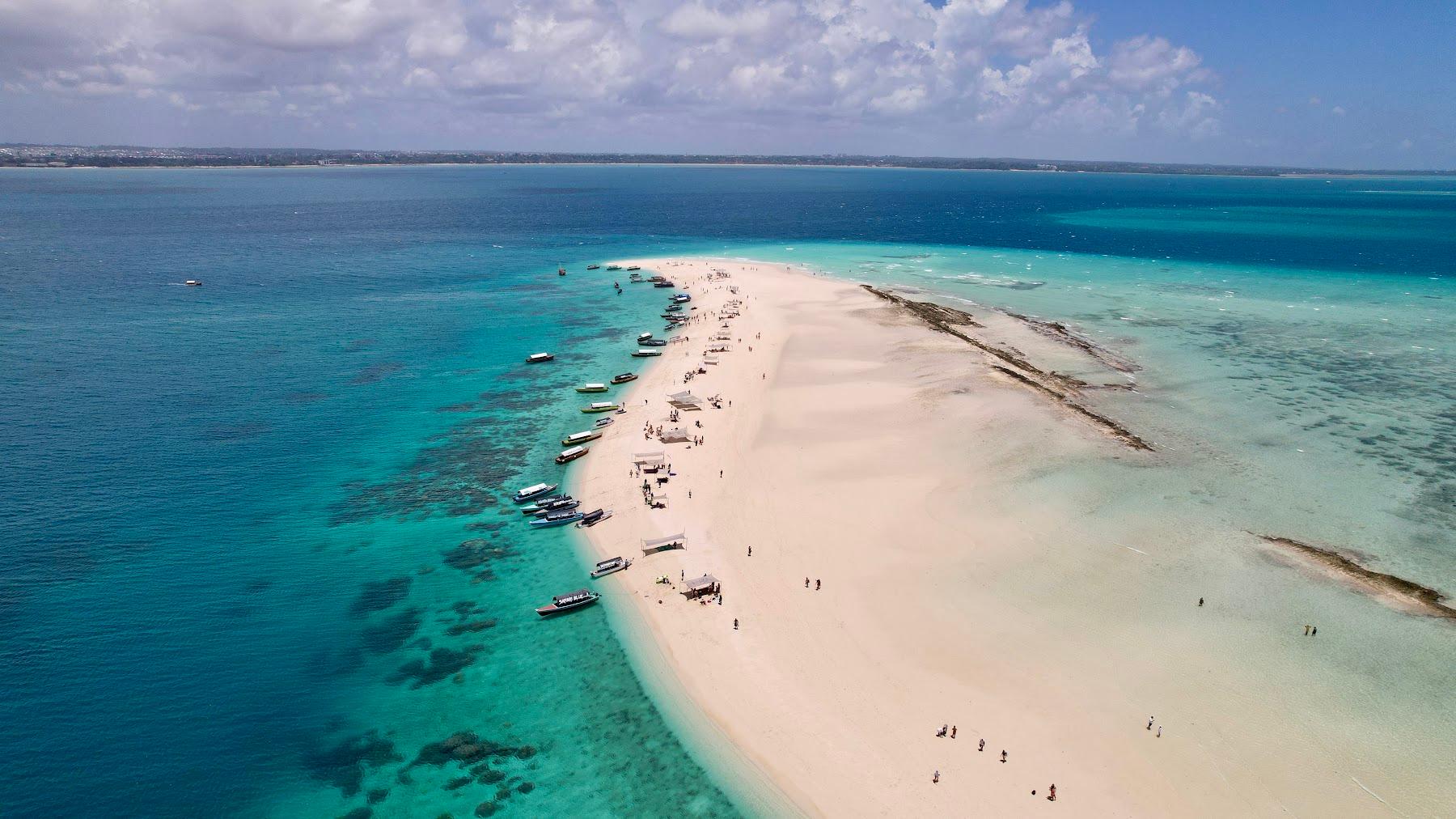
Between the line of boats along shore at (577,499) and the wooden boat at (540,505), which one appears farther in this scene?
the wooden boat at (540,505)

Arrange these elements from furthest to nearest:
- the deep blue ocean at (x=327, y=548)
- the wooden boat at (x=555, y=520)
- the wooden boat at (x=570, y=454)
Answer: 1. the wooden boat at (x=570, y=454)
2. the wooden boat at (x=555, y=520)
3. the deep blue ocean at (x=327, y=548)

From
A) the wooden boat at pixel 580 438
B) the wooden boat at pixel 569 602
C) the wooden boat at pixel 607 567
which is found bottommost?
the wooden boat at pixel 569 602

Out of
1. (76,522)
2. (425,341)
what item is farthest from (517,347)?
(76,522)

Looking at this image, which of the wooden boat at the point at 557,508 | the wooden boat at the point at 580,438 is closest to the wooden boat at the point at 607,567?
the wooden boat at the point at 557,508

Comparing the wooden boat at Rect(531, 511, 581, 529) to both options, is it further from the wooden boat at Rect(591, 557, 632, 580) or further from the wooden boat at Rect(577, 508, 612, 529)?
the wooden boat at Rect(591, 557, 632, 580)

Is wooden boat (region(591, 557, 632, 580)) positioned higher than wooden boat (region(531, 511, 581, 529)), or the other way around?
wooden boat (region(531, 511, 581, 529))

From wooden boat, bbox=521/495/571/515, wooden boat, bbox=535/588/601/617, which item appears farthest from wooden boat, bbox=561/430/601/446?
wooden boat, bbox=535/588/601/617

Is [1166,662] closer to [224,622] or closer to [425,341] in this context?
[224,622]

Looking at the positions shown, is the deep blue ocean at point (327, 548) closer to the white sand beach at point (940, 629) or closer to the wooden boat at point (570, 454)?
the wooden boat at point (570, 454)
